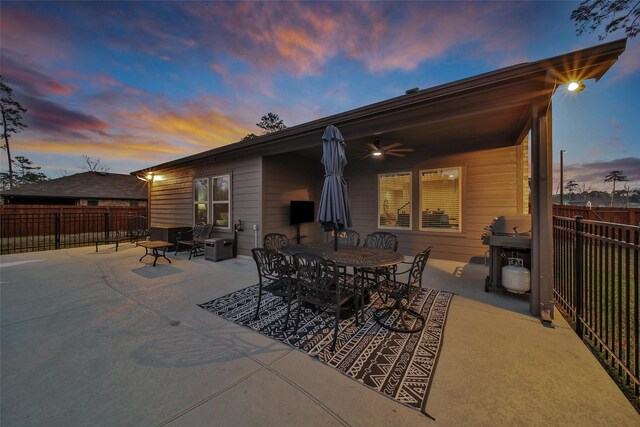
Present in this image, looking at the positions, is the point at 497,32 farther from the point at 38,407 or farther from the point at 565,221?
the point at 38,407

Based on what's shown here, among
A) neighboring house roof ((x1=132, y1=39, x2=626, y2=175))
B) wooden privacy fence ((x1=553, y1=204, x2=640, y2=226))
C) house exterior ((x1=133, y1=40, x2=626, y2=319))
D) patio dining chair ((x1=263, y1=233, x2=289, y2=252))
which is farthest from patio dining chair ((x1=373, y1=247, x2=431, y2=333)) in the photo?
wooden privacy fence ((x1=553, y1=204, x2=640, y2=226))

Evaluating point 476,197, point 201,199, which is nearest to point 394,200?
point 476,197

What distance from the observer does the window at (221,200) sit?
6805 millimetres

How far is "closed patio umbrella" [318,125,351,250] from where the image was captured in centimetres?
320

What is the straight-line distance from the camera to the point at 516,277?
326cm

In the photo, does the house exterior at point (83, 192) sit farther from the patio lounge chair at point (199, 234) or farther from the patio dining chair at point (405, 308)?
the patio dining chair at point (405, 308)

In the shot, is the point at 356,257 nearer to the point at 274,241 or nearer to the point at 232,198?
the point at 274,241

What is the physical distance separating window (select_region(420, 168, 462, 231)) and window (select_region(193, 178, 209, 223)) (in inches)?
256

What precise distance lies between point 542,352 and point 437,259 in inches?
149

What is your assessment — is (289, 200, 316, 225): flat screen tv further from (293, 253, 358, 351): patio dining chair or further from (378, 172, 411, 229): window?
(293, 253, 358, 351): patio dining chair

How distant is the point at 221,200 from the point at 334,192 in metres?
4.95

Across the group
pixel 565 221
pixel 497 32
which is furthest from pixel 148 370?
pixel 497 32

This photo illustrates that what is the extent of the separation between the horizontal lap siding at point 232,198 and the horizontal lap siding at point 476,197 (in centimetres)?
388

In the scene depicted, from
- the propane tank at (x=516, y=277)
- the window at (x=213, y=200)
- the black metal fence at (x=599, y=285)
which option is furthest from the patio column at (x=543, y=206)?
the window at (x=213, y=200)
